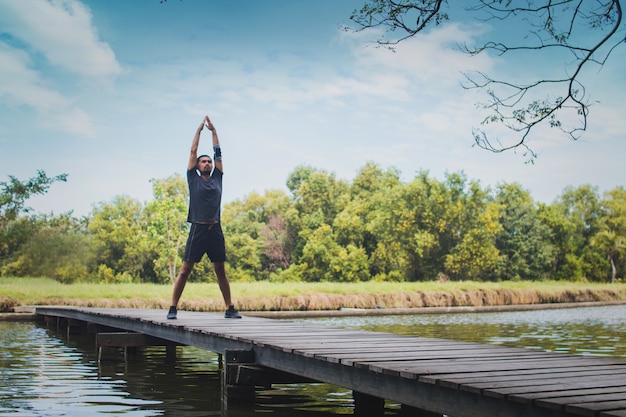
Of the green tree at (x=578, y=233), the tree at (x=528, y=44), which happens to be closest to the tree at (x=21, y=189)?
the tree at (x=528, y=44)

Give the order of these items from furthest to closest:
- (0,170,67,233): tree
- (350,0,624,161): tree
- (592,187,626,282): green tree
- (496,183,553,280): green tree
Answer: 1. (592,187,626,282): green tree
2. (496,183,553,280): green tree
3. (0,170,67,233): tree
4. (350,0,624,161): tree

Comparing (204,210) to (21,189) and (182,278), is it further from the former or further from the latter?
(21,189)

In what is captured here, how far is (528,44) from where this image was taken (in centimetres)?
765

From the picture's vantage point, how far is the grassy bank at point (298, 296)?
22.5m

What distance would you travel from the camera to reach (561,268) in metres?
56.9

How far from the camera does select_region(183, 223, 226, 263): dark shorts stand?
8.80 meters

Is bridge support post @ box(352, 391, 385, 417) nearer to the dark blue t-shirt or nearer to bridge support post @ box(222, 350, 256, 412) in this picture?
bridge support post @ box(222, 350, 256, 412)

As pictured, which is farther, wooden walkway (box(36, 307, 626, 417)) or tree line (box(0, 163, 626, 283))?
tree line (box(0, 163, 626, 283))

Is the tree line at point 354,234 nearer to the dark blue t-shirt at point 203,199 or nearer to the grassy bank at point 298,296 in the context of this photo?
the grassy bank at point 298,296

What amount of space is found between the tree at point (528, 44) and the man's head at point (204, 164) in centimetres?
240

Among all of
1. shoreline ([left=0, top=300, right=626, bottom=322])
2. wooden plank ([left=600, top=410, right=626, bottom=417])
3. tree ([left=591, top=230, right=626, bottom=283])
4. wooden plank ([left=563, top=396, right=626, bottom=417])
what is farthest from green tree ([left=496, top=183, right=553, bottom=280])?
wooden plank ([left=600, top=410, right=626, bottom=417])

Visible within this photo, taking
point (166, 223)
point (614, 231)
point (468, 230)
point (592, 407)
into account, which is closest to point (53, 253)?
point (166, 223)

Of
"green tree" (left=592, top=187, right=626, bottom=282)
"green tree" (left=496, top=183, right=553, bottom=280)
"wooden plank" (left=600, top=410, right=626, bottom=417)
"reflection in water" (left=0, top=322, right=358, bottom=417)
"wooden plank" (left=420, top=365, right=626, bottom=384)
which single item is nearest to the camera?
"wooden plank" (left=600, top=410, right=626, bottom=417)

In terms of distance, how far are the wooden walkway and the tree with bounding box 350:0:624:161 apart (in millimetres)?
2607
